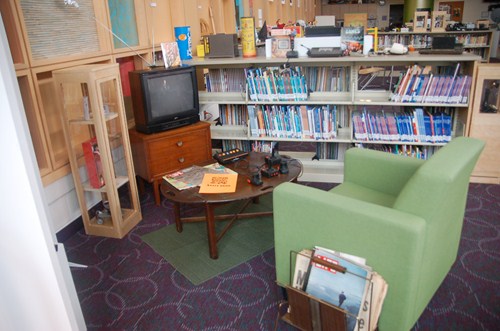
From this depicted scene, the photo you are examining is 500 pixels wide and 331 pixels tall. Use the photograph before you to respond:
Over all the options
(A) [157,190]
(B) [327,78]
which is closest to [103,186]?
(A) [157,190]

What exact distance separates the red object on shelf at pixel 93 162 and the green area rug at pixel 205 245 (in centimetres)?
55

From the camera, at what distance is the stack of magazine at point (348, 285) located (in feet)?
5.59

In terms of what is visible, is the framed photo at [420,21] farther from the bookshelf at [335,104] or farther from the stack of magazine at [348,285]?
the stack of magazine at [348,285]

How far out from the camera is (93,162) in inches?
115

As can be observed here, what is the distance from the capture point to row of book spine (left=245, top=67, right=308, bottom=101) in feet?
12.0

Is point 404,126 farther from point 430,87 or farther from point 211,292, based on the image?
point 211,292

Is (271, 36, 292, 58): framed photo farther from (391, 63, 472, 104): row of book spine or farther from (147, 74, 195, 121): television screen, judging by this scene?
(391, 63, 472, 104): row of book spine

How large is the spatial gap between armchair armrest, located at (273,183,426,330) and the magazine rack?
10cm

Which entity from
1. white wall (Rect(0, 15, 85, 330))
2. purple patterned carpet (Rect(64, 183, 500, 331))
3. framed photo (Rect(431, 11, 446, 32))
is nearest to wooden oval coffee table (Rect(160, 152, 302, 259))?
purple patterned carpet (Rect(64, 183, 500, 331))

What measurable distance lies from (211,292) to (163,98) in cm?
181

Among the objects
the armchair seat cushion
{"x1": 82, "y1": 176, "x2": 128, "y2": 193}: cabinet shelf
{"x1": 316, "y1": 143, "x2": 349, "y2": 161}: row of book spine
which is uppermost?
the armchair seat cushion

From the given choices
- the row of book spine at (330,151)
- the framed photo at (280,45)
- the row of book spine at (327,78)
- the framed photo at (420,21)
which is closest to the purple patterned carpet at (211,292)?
the row of book spine at (330,151)

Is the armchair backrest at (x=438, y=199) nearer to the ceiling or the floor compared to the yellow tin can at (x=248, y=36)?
nearer to the floor

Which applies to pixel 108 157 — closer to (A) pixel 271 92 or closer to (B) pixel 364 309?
(A) pixel 271 92
